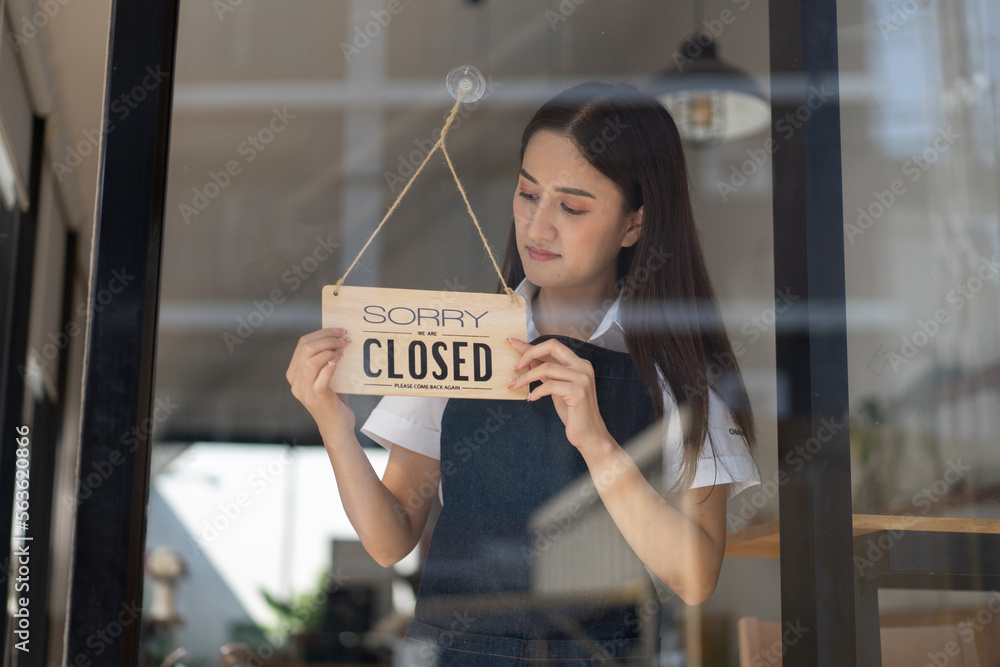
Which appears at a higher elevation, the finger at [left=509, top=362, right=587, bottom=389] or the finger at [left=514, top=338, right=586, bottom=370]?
the finger at [left=514, top=338, right=586, bottom=370]

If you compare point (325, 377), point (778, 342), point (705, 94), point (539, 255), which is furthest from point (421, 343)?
point (705, 94)

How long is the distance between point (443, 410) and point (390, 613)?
0.32 m

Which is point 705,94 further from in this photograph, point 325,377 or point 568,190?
point 325,377

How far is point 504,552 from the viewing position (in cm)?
133

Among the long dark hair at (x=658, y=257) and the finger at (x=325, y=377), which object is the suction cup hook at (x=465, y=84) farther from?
the finger at (x=325, y=377)

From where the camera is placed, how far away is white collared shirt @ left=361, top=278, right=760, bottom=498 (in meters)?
1.32

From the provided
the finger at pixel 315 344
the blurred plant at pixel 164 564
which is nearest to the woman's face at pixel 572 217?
the finger at pixel 315 344

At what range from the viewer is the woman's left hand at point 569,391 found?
1330mm

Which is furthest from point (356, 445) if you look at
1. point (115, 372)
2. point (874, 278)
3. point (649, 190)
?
point (874, 278)

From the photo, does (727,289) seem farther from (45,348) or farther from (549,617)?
(45,348)

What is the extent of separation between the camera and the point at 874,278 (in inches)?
61.9

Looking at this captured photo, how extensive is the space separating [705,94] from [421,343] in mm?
779

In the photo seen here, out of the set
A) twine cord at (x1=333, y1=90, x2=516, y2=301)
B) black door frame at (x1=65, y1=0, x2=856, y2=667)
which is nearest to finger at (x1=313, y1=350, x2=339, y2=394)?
twine cord at (x1=333, y1=90, x2=516, y2=301)

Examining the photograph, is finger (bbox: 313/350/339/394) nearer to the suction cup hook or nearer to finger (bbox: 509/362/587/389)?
finger (bbox: 509/362/587/389)
